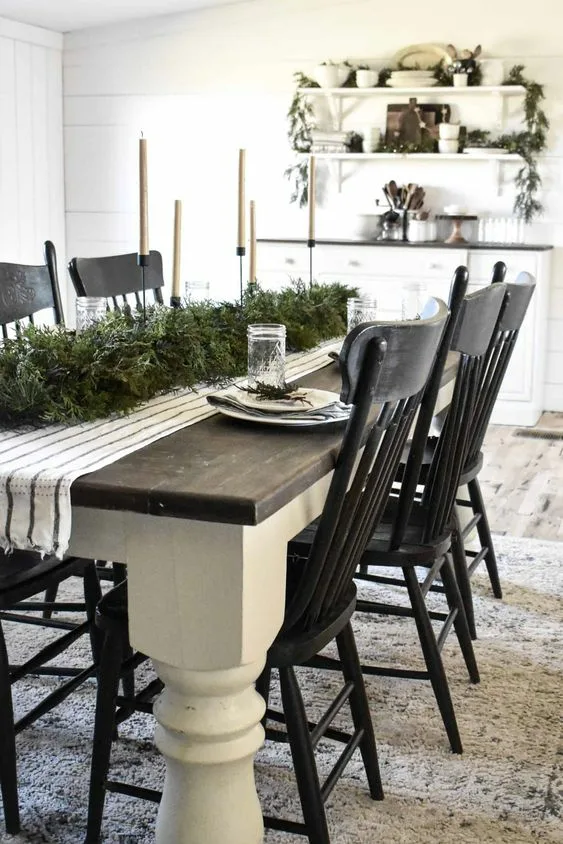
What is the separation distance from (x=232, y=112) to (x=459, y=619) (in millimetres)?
4730

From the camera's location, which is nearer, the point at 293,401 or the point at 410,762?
the point at 293,401

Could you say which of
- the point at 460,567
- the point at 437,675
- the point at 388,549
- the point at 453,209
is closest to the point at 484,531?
the point at 460,567

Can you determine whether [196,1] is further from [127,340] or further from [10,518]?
[10,518]

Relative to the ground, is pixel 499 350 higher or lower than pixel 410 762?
higher

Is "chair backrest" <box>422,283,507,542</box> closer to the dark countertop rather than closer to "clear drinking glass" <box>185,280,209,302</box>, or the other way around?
"clear drinking glass" <box>185,280,209,302</box>

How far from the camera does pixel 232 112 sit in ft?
21.9

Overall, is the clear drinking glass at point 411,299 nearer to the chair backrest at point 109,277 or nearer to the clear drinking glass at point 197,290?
the clear drinking glass at point 197,290

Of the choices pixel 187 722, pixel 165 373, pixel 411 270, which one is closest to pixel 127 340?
pixel 165 373

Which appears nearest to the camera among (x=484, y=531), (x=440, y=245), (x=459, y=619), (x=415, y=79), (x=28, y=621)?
(x=28, y=621)

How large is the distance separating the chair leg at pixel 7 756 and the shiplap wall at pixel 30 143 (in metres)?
4.84

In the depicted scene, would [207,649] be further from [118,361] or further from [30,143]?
[30,143]

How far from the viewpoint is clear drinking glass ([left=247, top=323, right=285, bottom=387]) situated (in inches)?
86.2

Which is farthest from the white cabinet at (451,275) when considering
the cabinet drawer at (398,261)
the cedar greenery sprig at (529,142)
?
the cedar greenery sprig at (529,142)

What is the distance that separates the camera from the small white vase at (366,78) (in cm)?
618
